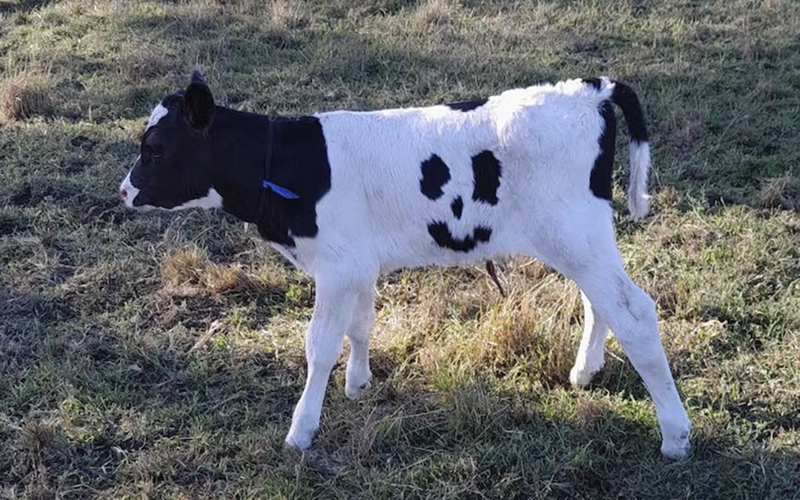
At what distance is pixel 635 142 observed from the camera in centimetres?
389

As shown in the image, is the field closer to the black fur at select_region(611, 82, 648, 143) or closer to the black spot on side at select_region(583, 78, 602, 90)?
the black fur at select_region(611, 82, 648, 143)

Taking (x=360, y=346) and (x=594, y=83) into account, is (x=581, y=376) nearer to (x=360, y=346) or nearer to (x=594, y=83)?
(x=360, y=346)

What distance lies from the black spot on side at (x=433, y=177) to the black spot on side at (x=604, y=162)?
572mm

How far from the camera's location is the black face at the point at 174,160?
384 centimetres

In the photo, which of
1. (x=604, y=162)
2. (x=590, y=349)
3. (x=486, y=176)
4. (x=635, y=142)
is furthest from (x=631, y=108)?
(x=590, y=349)

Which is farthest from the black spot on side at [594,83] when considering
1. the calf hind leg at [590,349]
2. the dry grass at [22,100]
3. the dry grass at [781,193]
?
the dry grass at [22,100]

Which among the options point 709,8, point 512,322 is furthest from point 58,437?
point 709,8

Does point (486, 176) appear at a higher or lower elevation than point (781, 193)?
higher

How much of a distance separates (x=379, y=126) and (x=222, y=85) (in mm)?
4489

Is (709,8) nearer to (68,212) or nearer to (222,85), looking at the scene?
(222,85)

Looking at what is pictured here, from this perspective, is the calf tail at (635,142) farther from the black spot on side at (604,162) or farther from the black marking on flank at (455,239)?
the black marking on flank at (455,239)

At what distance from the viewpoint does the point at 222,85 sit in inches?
319

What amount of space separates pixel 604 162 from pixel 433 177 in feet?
2.20

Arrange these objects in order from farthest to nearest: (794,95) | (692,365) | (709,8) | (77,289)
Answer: (709,8)
(794,95)
(77,289)
(692,365)
